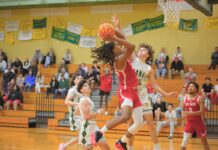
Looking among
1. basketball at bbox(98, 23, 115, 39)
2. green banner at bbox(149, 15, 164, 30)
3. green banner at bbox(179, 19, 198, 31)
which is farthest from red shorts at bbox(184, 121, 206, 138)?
green banner at bbox(149, 15, 164, 30)

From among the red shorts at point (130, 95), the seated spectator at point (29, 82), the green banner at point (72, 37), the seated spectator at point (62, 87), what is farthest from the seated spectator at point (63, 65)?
the red shorts at point (130, 95)

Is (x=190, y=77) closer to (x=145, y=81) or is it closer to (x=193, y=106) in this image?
(x=193, y=106)

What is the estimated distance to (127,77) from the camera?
23.7 ft

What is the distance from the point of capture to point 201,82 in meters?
19.6

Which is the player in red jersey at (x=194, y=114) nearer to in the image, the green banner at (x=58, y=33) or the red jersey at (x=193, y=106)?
the red jersey at (x=193, y=106)

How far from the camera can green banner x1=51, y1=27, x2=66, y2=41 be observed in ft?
85.3

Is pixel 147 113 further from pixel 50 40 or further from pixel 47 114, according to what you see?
pixel 50 40

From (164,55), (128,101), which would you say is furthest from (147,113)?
(164,55)

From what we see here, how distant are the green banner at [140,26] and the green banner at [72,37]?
144 inches

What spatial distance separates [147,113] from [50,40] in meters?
18.7

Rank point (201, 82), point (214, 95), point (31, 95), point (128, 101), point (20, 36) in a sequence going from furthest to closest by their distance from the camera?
point (20, 36)
point (31, 95)
point (201, 82)
point (214, 95)
point (128, 101)

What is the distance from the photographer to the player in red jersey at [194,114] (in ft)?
29.5

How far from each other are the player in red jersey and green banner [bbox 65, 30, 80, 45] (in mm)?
17006

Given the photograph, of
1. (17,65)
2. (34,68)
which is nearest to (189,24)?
(34,68)
